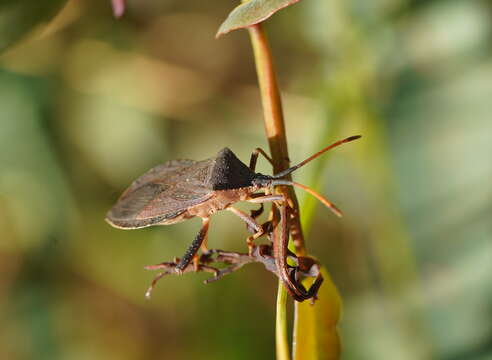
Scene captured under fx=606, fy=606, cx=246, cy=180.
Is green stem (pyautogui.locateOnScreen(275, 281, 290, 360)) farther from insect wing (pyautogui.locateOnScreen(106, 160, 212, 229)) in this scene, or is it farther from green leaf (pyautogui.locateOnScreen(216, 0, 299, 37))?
green leaf (pyautogui.locateOnScreen(216, 0, 299, 37))

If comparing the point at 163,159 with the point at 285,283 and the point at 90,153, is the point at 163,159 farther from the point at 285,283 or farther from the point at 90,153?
the point at 285,283

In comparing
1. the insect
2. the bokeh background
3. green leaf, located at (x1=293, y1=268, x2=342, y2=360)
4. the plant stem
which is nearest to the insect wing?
the insect

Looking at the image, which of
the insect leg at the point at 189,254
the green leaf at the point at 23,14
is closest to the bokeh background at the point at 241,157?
the insect leg at the point at 189,254

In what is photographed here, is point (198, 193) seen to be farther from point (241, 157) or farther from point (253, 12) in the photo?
point (241, 157)

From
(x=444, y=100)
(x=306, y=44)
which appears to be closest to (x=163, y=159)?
(x=306, y=44)

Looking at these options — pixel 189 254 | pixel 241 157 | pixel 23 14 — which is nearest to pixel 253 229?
pixel 189 254

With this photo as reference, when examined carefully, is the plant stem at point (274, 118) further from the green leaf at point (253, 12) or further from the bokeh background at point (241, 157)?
the bokeh background at point (241, 157)
